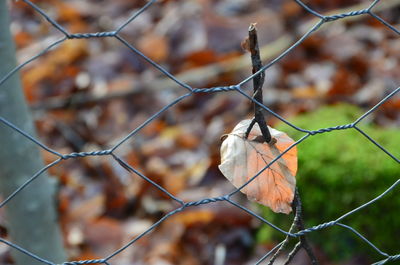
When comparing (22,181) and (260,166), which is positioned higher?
(22,181)

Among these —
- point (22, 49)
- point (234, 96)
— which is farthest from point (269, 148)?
point (22, 49)

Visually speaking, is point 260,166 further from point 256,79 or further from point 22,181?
point 22,181

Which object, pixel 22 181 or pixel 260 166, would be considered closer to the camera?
pixel 260 166

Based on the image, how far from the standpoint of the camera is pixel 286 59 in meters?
2.59

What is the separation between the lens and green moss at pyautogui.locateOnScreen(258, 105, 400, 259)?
A: 1.54 metres

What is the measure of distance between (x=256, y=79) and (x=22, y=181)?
1.98ft

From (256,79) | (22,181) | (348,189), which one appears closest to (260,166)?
(256,79)

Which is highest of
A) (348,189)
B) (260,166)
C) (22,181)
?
(22,181)

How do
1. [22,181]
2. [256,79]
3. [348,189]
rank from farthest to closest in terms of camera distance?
[348,189]
[22,181]
[256,79]

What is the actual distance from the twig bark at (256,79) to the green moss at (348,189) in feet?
2.22

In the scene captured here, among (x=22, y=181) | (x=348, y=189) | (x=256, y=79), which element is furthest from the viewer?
(x=348, y=189)

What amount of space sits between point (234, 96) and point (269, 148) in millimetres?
1472

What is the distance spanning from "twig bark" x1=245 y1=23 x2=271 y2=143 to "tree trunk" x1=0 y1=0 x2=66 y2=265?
0.54 metres

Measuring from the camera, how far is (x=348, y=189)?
5.11 feet
